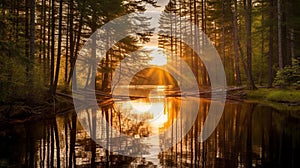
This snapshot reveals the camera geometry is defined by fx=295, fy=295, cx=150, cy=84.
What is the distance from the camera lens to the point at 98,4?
2931 cm

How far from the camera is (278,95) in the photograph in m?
24.5

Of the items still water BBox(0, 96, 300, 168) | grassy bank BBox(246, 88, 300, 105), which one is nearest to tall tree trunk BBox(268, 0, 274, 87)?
grassy bank BBox(246, 88, 300, 105)

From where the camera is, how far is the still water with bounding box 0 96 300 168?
788 cm

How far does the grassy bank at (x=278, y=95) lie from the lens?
22622 millimetres

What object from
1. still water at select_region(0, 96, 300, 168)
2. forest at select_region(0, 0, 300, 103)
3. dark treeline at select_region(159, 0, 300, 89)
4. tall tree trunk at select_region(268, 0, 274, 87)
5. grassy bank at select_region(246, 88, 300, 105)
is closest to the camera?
still water at select_region(0, 96, 300, 168)

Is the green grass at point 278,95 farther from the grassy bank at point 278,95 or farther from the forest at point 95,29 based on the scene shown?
the forest at point 95,29

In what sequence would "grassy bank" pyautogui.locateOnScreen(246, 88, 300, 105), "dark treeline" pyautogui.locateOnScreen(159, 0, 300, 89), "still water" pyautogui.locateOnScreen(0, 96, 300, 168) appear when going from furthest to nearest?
"dark treeline" pyautogui.locateOnScreen(159, 0, 300, 89) → "grassy bank" pyautogui.locateOnScreen(246, 88, 300, 105) → "still water" pyautogui.locateOnScreen(0, 96, 300, 168)

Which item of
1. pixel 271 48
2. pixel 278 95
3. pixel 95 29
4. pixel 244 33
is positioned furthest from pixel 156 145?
pixel 244 33

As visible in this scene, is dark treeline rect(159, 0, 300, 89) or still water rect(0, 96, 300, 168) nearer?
still water rect(0, 96, 300, 168)

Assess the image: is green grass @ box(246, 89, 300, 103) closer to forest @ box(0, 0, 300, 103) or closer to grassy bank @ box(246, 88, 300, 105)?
grassy bank @ box(246, 88, 300, 105)

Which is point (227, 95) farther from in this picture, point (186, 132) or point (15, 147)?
point (15, 147)

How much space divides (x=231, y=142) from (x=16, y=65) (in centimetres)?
1108

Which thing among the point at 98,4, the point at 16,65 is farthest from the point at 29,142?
the point at 98,4

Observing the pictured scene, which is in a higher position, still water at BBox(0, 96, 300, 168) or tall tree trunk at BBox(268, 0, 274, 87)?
tall tree trunk at BBox(268, 0, 274, 87)
